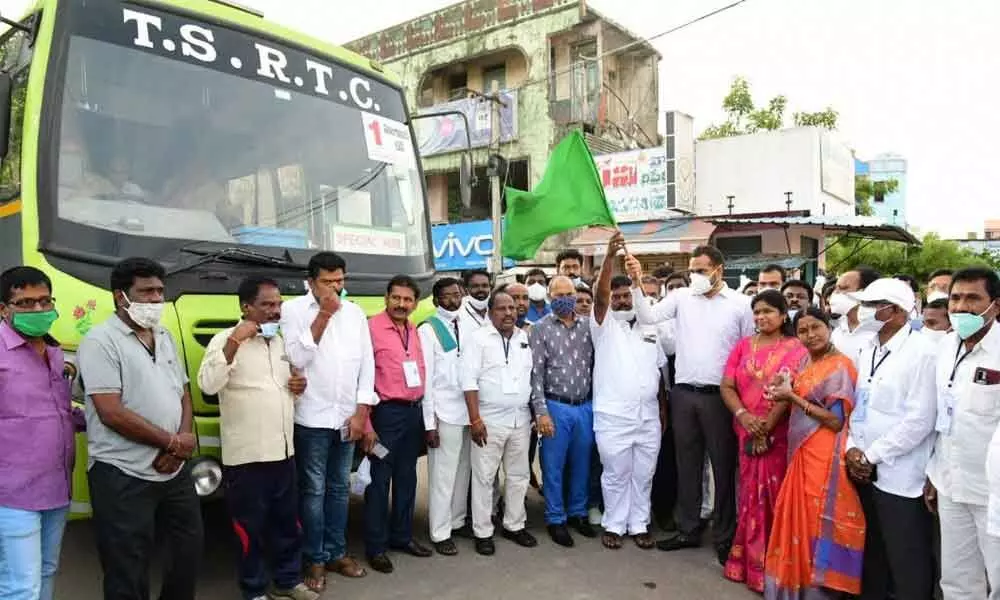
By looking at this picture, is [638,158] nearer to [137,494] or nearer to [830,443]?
[830,443]

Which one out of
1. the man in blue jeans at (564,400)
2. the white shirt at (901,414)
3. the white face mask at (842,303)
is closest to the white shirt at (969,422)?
the white shirt at (901,414)

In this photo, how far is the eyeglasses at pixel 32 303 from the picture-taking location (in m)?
2.80

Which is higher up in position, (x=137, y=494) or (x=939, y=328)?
(x=939, y=328)

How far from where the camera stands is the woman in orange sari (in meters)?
3.55

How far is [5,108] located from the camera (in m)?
3.54

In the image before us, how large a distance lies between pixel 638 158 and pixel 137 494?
15.0 metres

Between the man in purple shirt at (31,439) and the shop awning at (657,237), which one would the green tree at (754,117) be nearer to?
the shop awning at (657,237)

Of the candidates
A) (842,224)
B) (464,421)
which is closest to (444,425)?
(464,421)

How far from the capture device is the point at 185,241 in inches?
143

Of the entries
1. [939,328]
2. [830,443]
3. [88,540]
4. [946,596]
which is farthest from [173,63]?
[946,596]

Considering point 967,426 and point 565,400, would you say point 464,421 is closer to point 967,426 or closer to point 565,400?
point 565,400

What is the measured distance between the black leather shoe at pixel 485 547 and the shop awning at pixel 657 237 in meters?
9.83

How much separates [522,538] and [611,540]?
0.56 meters

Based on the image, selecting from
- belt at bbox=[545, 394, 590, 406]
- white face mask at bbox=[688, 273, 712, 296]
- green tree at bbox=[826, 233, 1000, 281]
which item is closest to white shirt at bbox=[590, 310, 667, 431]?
belt at bbox=[545, 394, 590, 406]
